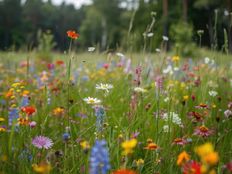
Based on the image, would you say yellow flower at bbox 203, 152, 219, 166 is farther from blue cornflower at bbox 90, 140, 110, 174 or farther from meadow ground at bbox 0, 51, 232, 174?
blue cornflower at bbox 90, 140, 110, 174

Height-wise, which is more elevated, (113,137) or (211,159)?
(211,159)

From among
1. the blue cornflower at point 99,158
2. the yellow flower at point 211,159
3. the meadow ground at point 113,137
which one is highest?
the yellow flower at point 211,159

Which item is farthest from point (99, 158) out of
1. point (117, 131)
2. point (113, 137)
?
point (117, 131)

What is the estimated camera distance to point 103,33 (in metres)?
39.1

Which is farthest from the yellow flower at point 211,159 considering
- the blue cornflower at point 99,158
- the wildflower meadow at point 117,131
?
the blue cornflower at point 99,158

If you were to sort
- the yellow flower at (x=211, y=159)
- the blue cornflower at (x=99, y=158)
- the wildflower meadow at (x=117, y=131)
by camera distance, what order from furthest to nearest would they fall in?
the wildflower meadow at (x=117, y=131)
the blue cornflower at (x=99, y=158)
the yellow flower at (x=211, y=159)

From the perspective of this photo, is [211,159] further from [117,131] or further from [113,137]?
[117,131]

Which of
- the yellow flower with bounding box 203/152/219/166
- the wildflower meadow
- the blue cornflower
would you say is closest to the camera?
the yellow flower with bounding box 203/152/219/166

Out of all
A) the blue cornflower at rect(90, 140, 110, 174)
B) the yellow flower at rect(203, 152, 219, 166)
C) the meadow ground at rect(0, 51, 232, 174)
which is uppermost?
the yellow flower at rect(203, 152, 219, 166)

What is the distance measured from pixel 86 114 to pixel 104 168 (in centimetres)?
106

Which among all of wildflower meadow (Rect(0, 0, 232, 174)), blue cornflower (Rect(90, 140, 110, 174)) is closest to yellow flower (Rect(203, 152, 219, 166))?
wildflower meadow (Rect(0, 0, 232, 174))

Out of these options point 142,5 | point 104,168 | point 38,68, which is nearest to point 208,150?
point 104,168

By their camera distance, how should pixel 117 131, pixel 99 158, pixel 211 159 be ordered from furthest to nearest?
pixel 117 131 → pixel 99 158 → pixel 211 159

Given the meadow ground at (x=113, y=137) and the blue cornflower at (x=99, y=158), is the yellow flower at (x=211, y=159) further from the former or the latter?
the blue cornflower at (x=99, y=158)
